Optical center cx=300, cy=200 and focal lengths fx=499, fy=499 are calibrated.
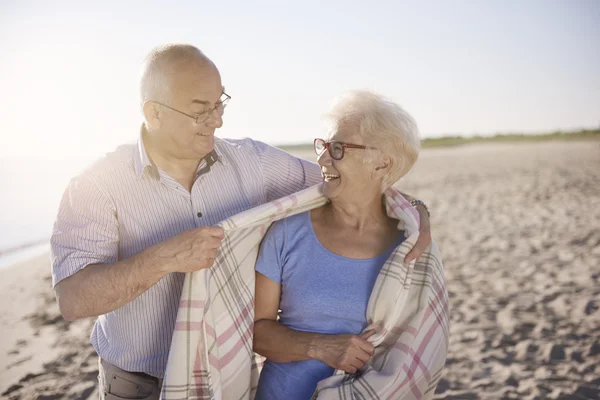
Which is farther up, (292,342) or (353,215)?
(353,215)

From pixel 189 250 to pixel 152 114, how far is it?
2.34ft

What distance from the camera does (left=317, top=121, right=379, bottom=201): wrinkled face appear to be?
236 centimetres

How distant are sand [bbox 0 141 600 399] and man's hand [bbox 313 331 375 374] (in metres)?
1.63

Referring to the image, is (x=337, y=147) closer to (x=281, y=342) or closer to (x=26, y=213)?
(x=281, y=342)

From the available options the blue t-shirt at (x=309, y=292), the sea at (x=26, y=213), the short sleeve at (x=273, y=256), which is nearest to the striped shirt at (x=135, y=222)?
the short sleeve at (x=273, y=256)

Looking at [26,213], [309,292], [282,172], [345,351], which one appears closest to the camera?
[345,351]

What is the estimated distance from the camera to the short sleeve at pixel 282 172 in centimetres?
261

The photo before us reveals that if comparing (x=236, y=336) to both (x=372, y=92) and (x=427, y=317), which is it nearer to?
(x=427, y=317)

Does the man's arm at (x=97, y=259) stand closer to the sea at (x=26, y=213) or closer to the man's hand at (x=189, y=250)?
the man's hand at (x=189, y=250)

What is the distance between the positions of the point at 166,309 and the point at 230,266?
0.35 m

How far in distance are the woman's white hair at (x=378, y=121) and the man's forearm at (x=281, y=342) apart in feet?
2.86

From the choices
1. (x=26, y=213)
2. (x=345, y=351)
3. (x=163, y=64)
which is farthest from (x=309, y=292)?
(x=26, y=213)

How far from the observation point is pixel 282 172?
265 cm

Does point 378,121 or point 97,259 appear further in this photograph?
point 378,121
